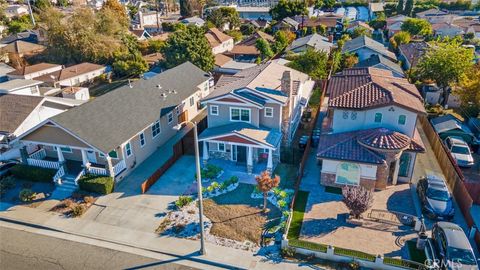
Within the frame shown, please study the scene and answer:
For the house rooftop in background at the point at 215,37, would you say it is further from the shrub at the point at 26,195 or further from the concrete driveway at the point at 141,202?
the shrub at the point at 26,195

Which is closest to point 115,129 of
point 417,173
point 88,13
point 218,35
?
point 417,173

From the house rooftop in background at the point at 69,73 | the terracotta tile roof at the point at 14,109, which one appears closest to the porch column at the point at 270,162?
the terracotta tile roof at the point at 14,109

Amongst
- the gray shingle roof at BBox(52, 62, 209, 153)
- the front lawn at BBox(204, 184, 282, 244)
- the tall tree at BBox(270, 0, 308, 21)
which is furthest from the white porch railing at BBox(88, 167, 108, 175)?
the tall tree at BBox(270, 0, 308, 21)

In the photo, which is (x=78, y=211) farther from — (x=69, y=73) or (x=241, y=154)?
(x=69, y=73)

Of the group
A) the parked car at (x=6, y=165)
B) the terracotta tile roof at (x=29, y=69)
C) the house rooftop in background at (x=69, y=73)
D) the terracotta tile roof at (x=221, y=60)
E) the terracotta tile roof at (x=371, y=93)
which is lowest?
the parked car at (x=6, y=165)

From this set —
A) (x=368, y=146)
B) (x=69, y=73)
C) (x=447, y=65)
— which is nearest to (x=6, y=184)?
(x=368, y=146)

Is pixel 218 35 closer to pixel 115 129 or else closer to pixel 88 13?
pixel 88 13
